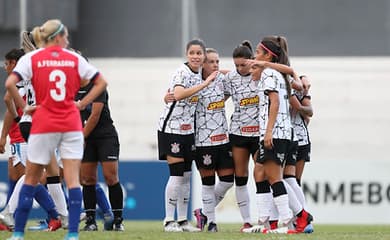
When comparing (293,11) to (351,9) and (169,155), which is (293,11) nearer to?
(351,9)

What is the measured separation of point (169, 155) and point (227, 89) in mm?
1071

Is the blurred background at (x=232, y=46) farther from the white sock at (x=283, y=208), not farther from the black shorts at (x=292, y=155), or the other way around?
the white sock at (x=283, y=208)

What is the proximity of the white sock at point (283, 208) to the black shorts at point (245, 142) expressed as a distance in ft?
3.83

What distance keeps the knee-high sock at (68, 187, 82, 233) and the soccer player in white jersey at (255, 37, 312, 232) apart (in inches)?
99.8

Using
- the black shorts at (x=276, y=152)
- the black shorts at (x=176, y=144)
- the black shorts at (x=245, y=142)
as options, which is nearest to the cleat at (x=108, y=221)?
the black shorts at (x=176, y=144)

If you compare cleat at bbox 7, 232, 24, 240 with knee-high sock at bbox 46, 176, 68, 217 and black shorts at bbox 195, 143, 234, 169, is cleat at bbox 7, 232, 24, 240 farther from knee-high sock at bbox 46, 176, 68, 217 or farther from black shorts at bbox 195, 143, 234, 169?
black shorts at bbox 195, 143, 234, 169

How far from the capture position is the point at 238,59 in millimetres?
12984

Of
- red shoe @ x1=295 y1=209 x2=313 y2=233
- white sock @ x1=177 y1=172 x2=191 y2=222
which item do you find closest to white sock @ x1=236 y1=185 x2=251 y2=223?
white sock @ x1=177 y1=172 x2=191 y2=222

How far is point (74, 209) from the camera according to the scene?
9.89 metres

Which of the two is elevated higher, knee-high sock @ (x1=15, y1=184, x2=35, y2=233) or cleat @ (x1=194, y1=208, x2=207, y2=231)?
knee-high sock @ (x1=15, y1=184, x2=35, y2=233)

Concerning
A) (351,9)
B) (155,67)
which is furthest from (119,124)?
(351,9)

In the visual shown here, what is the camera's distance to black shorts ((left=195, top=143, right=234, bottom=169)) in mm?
13062

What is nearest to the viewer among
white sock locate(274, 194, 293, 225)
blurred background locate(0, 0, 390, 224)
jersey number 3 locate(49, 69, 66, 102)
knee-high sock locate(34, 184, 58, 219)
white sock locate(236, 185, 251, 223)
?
jersey number 3 locate(49, 69, 66, 102)

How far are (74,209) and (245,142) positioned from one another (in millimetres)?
3521
